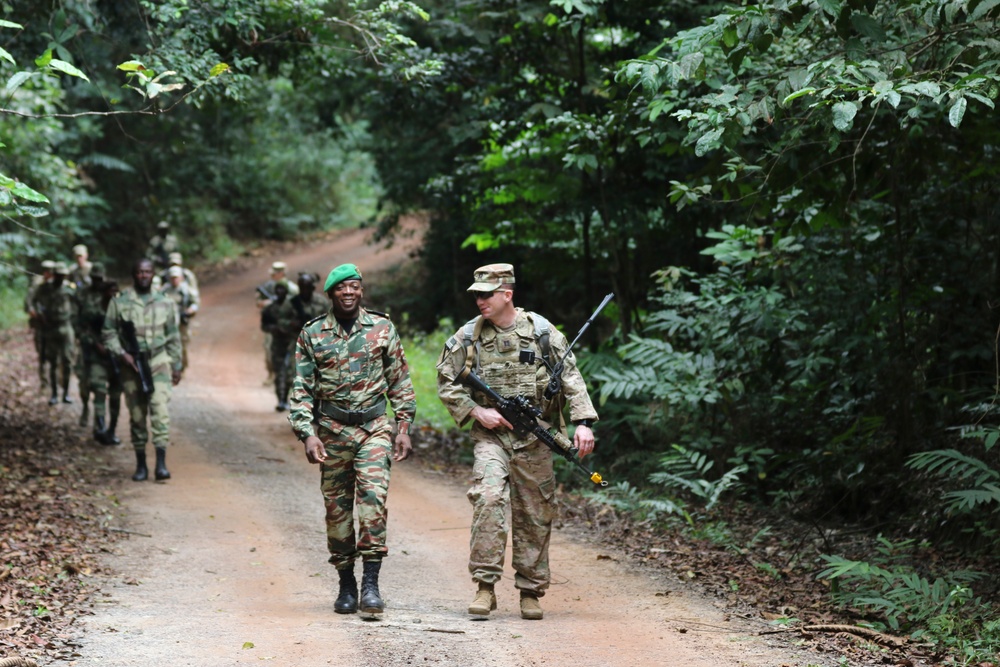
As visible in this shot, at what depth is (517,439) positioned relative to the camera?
21.9 ft

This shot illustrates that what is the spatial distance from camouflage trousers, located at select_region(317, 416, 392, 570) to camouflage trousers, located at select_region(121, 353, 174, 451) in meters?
4.89

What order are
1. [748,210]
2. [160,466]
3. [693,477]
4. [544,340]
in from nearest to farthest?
[544,340]
[748,210]
[693,477]
[160,466]

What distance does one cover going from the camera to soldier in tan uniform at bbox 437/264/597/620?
6535 mm

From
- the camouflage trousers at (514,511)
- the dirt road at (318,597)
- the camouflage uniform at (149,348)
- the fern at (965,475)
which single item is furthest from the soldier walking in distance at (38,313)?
the fern at (965,475)

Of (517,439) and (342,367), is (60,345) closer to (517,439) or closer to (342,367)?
(342,367)

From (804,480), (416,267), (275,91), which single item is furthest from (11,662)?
(275,91)

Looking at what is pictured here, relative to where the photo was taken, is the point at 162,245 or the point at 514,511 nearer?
the point at 514,511

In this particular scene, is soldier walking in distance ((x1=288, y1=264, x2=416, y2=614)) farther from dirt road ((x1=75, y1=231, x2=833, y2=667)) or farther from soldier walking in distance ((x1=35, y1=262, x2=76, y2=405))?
soldier walking in distance ((x1=35, y1=262, x2=76, y2=405))

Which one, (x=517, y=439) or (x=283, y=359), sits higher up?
(x=517, y=439)

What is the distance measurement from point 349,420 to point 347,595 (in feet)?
3.65

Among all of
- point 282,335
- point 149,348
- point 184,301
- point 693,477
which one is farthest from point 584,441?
point 184,301

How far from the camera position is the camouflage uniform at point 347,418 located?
6.54 m

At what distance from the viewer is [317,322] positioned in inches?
266

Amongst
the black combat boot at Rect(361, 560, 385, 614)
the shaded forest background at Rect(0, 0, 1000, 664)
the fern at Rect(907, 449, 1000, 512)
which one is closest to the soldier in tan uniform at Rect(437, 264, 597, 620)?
the black combat boot at Rect(361, 560, 385, 614)
